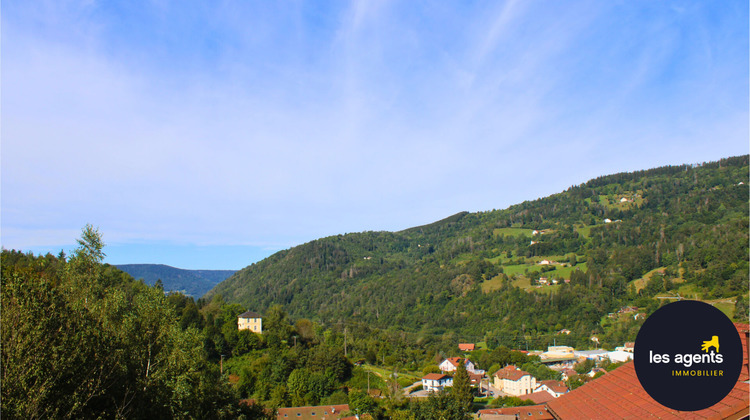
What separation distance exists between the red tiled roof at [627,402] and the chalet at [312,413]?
36110 millimetres

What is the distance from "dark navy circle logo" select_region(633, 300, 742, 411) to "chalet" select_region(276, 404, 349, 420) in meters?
38.9

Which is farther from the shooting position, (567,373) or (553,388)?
(567,373)

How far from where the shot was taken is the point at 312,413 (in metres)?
40.8

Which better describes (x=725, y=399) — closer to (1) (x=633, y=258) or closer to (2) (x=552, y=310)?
(2) (x=552, y=310)

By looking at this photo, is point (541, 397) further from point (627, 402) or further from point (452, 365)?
point (627, 402)

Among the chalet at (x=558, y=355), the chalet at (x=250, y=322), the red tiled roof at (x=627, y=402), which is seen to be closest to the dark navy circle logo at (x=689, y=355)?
the red tiled roof at (x=627, y=402)

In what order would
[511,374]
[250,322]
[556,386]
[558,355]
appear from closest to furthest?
[556,386], [511,374], [250,322], [558,355]

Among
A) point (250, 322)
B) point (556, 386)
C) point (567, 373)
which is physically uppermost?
point (250, 322)

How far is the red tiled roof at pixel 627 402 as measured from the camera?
17.1 feet

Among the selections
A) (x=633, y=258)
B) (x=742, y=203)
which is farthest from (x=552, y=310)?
(x=742, y=203)

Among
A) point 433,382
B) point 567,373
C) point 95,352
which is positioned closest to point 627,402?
point 95,352

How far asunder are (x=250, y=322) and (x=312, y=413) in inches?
1172

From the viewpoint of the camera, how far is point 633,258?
13862 centimetres

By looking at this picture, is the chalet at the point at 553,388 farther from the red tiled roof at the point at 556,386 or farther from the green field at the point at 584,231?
the green field at the point at 584,231
